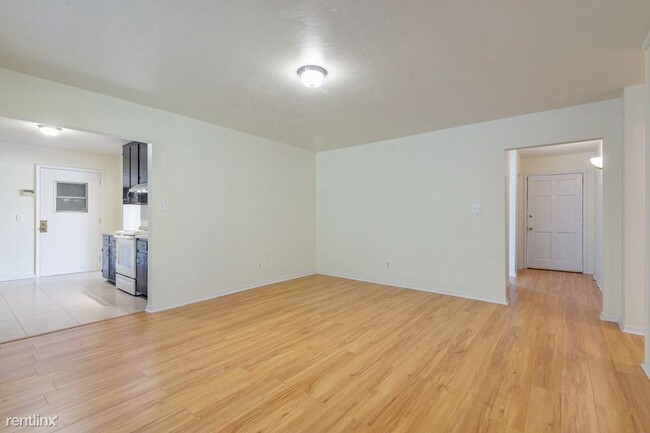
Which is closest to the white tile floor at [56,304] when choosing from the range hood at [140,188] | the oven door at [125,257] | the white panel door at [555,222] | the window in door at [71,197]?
the oven door at [125,257]

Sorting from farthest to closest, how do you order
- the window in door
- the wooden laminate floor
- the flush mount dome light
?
the window in door → the flush mount dome light → the wooden laminate floor

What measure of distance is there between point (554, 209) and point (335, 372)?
→ 6693 millimetres

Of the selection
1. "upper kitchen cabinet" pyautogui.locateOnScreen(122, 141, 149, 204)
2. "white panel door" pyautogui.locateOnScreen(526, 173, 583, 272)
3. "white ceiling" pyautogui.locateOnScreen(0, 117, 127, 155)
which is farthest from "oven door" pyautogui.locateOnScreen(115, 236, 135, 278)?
"white panel door" pyautogui.locateOnScreen(526, 173, 583, 272)

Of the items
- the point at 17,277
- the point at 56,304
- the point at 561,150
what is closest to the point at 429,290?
the point at 561,150

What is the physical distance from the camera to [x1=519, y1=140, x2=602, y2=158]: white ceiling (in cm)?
553

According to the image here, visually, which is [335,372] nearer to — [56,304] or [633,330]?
[633,330]

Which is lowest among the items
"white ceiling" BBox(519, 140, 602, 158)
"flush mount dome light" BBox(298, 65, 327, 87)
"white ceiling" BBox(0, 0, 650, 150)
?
"flush mount dome light" BBox(298, 65, 327, 87)

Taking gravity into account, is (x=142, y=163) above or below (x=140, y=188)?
above

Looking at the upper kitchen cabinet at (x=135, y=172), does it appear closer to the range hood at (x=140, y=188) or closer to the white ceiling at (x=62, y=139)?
the range hood at (x=140, y=188)

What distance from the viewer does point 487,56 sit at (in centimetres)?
243

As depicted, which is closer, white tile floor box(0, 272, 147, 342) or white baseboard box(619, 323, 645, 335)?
white baseboard box(619, 323, 645, 335)

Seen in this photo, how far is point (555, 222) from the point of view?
6484mm

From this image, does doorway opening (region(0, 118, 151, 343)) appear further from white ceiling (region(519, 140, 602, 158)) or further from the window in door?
white ceiling (region(519, 140, 602, 158))

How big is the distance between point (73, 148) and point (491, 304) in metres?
8.17
